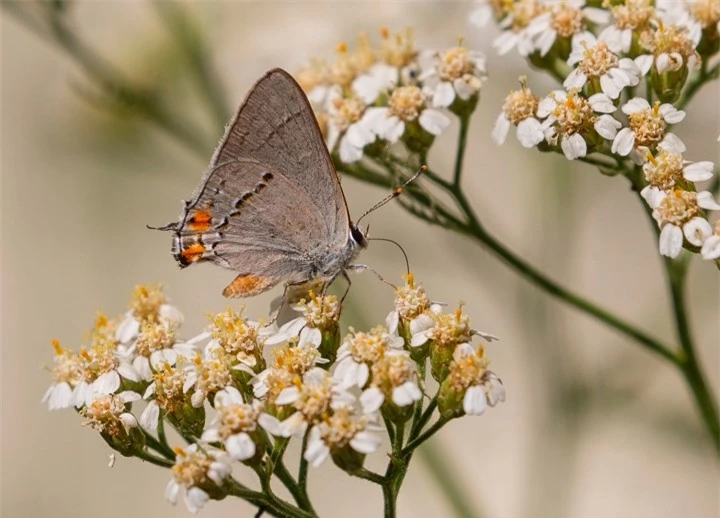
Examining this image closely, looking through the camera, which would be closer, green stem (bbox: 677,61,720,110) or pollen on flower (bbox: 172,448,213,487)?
pollen on flower (bbox: 172,448,213,487)

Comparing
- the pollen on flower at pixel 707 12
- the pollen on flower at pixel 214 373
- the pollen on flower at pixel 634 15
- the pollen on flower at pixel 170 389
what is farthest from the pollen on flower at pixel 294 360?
the pollen on flower at pixel 707 12

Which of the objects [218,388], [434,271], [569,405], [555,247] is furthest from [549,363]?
[218,388]

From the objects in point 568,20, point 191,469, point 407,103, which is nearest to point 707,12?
point 568,20

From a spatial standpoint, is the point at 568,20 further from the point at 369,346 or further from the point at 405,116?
the point at 369,346

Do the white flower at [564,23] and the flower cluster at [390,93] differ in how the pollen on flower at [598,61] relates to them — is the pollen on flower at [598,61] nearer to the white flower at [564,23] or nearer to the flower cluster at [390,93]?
the white flower at [564,23]

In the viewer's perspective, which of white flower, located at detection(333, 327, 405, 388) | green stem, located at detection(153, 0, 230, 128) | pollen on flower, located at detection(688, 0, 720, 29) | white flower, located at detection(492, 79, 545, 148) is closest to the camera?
white flower, located at detection(333, 327, 405, 388)

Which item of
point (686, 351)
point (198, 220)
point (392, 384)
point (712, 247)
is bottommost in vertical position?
point (686, 351)

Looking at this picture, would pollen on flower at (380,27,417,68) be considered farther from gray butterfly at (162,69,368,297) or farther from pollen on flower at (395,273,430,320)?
pollen on flower at (395,273,430,320)

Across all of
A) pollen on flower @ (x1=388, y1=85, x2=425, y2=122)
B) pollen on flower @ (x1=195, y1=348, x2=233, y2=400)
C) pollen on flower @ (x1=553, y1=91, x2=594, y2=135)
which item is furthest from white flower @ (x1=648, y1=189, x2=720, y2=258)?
pollen on flower @ (x1=195, y1=348, x2=233, y2=400)
